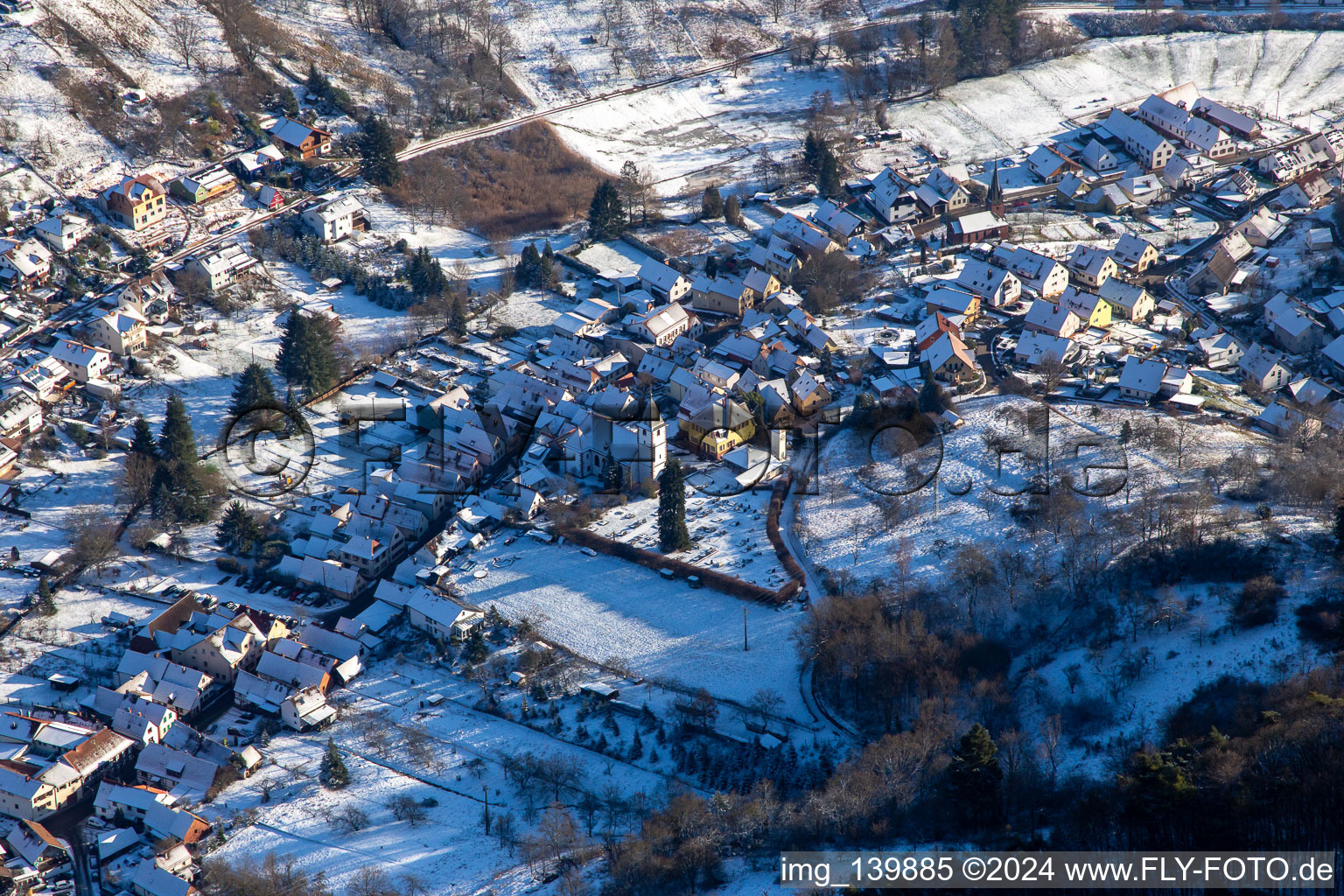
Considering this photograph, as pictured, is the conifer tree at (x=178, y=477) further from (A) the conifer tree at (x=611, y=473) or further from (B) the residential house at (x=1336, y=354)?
(B) the residential house at (x=1336, y=354)

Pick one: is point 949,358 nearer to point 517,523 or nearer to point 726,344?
point 726,344

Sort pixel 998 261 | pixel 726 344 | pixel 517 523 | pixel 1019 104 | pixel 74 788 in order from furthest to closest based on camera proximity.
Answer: pixel 1019 104 < pixel 998 261 < pixel 726 344 < pixel 517 523 < pixel 74 788

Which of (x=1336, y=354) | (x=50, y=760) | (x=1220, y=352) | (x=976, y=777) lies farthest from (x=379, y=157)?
(x=976, y=777)

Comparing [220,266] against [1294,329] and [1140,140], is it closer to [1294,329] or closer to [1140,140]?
[1294,329]

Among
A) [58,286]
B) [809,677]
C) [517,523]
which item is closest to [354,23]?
[58,286]

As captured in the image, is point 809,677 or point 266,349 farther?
point 266,349

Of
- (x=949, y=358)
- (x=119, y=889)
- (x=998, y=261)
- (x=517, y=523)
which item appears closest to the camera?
→ (x=119, y=889)

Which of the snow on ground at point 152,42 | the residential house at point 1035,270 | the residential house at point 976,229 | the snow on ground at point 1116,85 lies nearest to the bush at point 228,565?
the snow on ground at point 152,42
